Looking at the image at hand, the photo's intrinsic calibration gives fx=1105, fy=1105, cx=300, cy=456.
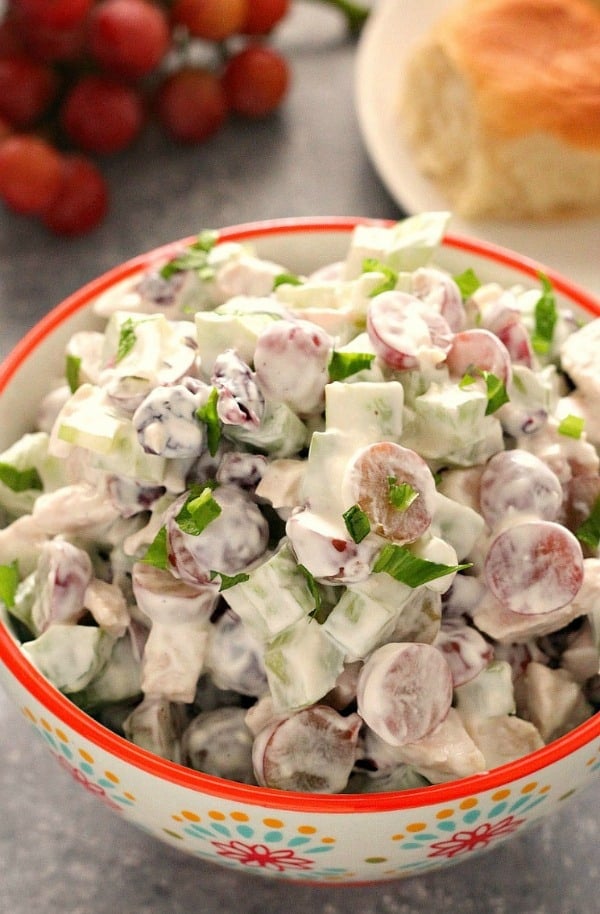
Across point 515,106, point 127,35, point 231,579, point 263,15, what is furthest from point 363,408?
point 263,15

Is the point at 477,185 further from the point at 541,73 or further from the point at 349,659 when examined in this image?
the point at 349,659

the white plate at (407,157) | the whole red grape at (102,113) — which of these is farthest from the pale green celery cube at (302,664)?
the whole red grape at (102,113)

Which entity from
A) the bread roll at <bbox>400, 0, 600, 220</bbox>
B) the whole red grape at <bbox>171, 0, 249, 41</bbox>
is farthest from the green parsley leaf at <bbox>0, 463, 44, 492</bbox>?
the whole red grape at <bbox>171, 0, 249, 41</bbox>

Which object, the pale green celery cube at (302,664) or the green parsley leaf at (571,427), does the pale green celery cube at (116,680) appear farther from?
the green parsley leaf at (571,427)

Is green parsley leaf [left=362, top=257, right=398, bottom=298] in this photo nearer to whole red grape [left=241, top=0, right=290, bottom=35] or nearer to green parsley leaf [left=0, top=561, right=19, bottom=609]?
green parsley leaf [left=0, top=561, right=19, bottom=609]

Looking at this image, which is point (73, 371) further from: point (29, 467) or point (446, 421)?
point (446, 421)
